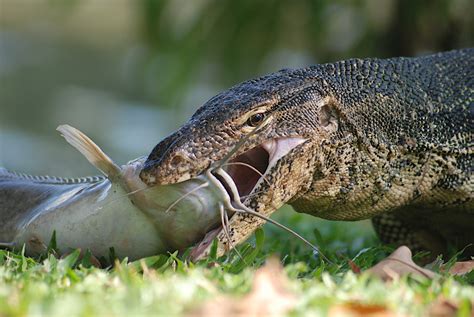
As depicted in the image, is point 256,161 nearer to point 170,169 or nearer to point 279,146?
point 279,146

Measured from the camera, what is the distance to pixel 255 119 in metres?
3.78

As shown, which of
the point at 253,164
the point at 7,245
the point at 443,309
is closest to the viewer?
the point at 443,309

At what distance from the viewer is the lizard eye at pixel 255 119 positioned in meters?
3.76

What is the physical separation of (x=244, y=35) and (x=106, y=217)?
289 inches

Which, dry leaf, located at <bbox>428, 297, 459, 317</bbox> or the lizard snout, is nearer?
dry leaf, located at <bbox>428, 297, 459, 317</bbox>

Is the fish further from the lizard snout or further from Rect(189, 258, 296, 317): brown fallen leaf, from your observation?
Rect(189, 258, 296, 317): brown fallen leaf

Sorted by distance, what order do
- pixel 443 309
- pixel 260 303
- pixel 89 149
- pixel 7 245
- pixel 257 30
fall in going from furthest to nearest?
pixel 257 30 < pixel 7 245 < pixel 89 149 < pixel 443 309 < pixel 260 303

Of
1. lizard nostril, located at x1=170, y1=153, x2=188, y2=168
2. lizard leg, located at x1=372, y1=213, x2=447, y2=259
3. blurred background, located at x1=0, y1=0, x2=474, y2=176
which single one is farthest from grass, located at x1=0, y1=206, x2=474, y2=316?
blurred background, located at x1=0, y1=0, x2=474, y2=176

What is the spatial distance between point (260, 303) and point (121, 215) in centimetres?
150

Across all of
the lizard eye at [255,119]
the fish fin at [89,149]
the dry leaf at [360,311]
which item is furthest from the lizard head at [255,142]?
the dry leaf at [360,311]

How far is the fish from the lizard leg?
160 centimetres

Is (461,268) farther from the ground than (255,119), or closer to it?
closer to it

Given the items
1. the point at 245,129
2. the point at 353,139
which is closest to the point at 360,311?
the point at 245,129

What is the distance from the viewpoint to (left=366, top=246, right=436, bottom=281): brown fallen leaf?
3267 millimetres
